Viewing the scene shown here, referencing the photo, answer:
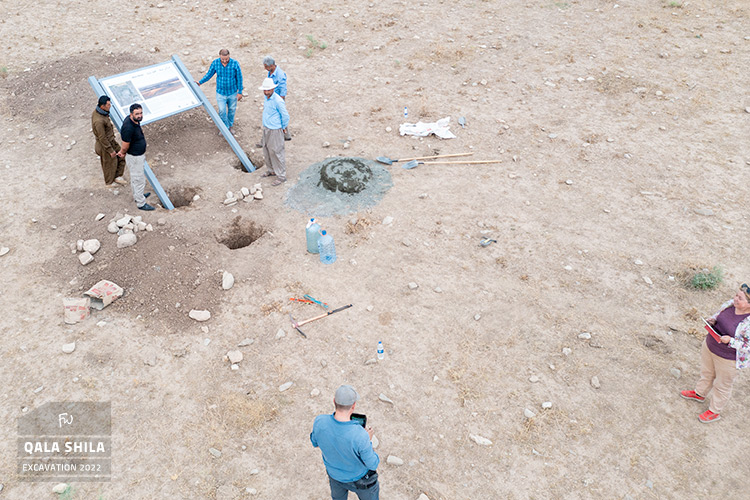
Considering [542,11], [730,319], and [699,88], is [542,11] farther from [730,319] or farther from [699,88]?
[730,319]

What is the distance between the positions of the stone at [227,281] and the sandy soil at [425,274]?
0.34 feet

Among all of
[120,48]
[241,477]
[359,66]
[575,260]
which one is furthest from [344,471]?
[120,48]

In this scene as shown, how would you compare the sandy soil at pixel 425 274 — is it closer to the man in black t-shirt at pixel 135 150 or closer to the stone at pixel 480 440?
the stone at pixel 480 440

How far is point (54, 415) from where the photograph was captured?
4.93 meters

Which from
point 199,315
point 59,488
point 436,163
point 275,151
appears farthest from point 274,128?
point 59,488

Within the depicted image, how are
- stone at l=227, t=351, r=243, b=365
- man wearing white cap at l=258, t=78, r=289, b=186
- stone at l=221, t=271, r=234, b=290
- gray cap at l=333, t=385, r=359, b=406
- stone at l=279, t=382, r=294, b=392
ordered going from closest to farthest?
gray cap at l=333, t=385, r=359, b=406
stone at l=279, t=382, r=294, b=392
stone at l=227, t=351, r=243, b=365
stone at l=221, t=271, r=234, b=290
man wearing white cap at l=258, t=78, r=289, b=186

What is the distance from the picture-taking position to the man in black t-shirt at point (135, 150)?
6836 millimetres

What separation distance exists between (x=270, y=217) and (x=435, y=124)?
3743 millimetres

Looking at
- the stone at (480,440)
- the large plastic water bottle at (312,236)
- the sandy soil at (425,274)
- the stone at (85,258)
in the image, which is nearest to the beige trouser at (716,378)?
the sandy soil at (425,274)

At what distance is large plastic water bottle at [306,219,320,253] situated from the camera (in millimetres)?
6582

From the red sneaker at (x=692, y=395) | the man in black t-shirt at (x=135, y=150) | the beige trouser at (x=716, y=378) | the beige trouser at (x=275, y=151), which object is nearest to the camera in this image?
the beige trouser at (x=716, y=378)

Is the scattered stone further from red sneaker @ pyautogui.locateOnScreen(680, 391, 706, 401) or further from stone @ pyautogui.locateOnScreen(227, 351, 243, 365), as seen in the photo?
red sneaker @ pyautogui.locateOnScreen(680, 391, 706, 401)

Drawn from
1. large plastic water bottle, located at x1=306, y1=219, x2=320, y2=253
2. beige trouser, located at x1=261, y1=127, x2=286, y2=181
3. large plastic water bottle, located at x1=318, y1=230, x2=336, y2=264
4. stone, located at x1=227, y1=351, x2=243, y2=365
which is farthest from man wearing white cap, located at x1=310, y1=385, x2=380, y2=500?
beige trouser, located at x1=261, y1=127, x2=286, y2=181

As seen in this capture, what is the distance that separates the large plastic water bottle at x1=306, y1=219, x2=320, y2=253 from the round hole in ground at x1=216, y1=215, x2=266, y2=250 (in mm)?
897
